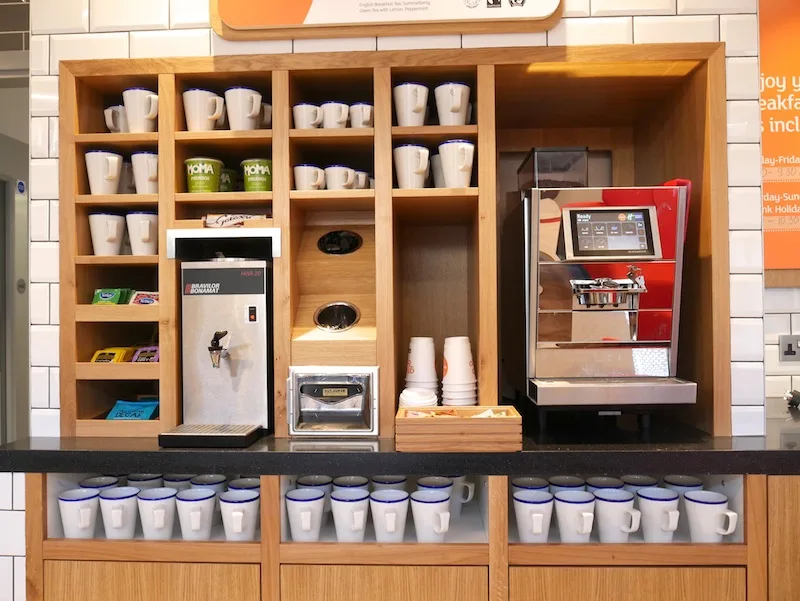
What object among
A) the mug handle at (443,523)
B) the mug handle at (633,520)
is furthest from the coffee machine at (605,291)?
the mug handle at (443,523)

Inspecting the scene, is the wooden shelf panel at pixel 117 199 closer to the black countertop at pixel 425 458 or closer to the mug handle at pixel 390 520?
the black countertop at pixel 425 458

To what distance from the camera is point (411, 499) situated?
1626 millimetres

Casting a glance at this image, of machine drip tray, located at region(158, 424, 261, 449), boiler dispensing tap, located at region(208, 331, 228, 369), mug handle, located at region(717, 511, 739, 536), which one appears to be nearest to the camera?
mug handle, located at region(717, 511, 739, 536)

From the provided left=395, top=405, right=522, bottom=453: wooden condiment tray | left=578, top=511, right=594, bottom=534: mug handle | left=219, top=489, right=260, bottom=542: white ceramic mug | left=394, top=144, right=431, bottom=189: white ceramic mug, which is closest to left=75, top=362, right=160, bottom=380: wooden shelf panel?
left=219, top=489, right=260, bottom=542: white ceramic mug

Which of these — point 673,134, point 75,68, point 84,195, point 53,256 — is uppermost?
point 75,68

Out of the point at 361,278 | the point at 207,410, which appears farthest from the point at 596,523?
the point at 207,410

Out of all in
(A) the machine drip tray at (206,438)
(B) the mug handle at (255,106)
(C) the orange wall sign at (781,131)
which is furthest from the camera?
(C) the orange wall sign at (781,131)

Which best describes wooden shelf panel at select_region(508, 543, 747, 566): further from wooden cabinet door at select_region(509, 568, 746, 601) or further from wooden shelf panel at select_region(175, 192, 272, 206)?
wooden shelf panel at select_region(175, 192, 272, 206)

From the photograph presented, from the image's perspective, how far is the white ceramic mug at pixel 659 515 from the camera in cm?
158

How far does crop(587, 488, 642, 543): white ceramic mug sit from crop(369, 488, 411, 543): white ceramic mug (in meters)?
0.49

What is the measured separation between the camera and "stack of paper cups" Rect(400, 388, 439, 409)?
1.81 meters

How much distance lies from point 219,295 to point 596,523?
1215mm

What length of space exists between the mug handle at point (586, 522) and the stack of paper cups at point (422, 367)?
0.55 m

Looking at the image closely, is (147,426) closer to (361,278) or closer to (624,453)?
(361,278)
